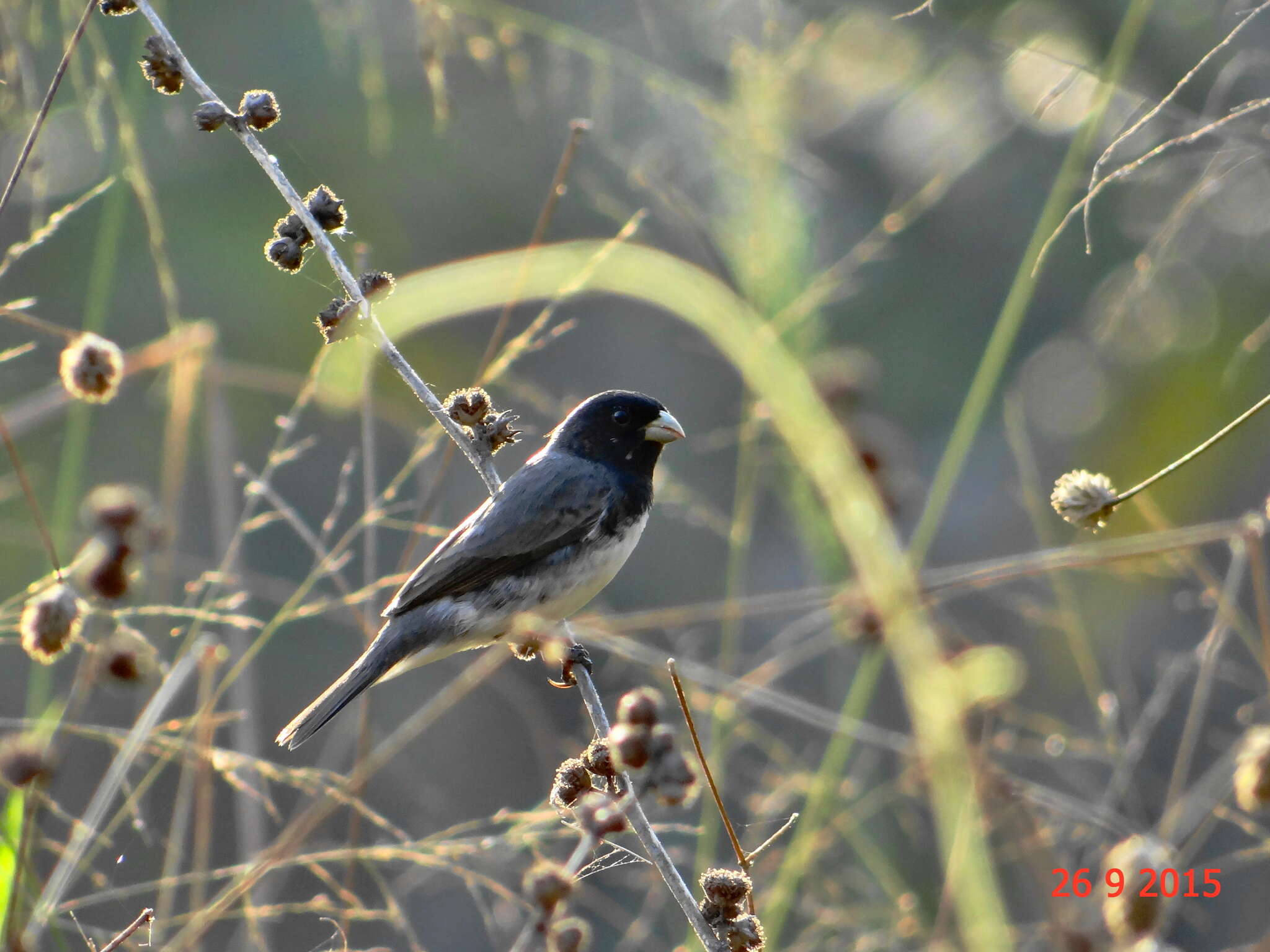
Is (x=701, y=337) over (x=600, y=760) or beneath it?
over

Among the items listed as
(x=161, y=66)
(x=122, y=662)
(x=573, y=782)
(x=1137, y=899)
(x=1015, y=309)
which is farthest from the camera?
(x=1015, y=309)

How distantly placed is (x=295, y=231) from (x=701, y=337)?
142 inches

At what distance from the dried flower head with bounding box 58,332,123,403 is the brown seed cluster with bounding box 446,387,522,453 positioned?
0.65m

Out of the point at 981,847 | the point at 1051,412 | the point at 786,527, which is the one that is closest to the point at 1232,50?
the point at 1051,412

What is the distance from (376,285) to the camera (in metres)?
2.41

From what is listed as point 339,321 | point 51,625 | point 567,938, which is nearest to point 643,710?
point 567,938

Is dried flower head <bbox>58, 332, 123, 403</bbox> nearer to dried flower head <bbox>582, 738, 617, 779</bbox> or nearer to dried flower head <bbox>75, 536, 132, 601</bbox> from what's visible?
dried flower head <bbox>75, 536, 132, 601</bbox>

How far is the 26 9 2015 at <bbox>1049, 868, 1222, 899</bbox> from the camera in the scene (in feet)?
5.79

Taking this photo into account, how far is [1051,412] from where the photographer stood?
8.23 metres

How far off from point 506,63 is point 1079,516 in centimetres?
211

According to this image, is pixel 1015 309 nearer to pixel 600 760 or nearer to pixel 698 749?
pixel 600 760

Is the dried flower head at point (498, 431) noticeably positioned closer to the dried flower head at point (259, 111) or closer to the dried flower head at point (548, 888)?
the dried flower head at point (259, 111)

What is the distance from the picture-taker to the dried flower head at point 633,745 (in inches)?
54.7

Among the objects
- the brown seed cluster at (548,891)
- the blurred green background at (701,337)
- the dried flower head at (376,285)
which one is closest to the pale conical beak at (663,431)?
the blurred green background at (701,337)
